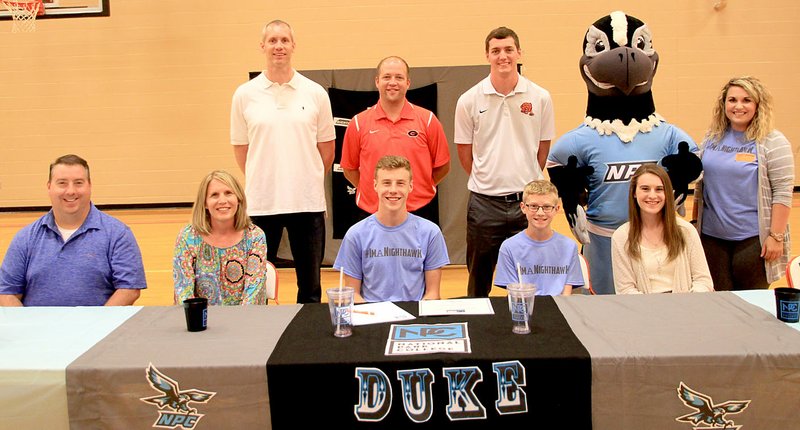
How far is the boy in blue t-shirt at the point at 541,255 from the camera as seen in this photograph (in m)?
3.22

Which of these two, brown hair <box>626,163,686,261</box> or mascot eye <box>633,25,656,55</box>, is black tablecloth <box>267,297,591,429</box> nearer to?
brown hair <box>626,163,686,261</box>

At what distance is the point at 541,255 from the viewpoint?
3264 mm

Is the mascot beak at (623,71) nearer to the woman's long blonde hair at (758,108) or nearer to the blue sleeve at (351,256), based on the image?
the woman's long blonde hair at (758,108)

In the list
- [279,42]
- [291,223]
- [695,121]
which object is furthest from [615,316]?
[695,121]

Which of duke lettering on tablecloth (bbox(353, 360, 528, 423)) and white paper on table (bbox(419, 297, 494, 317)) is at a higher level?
white paper on table (bbox(419, 297, 494, 317))

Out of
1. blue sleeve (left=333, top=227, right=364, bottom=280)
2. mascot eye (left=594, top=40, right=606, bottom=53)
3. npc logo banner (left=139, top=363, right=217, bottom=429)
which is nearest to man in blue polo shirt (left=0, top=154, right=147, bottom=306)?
blue sleeve (left=333, top=227, right=364, bottom=280)

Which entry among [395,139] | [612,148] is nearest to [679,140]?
[612,148]

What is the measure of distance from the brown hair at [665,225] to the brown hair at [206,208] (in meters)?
1.75

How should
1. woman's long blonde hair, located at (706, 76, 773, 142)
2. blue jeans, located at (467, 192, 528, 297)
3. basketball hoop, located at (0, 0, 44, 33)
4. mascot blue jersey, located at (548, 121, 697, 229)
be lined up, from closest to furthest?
woman's long blonde hair, located at (706, 76, 773, 142), mascot blue jersey, located at (548, 121, 697, 229), blue jeans, located at (467, 192, 528, 297), basketball hoop, located at (0, 0, 44, 33)

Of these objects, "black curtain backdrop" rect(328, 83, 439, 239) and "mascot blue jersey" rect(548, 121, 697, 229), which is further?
"black curtain backdrop" rect(328, 83, 439, 239)

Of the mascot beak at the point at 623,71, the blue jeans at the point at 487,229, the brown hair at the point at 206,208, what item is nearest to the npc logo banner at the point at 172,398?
the brown hair at the point at 206,208

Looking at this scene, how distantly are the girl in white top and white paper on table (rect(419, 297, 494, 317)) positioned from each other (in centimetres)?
88

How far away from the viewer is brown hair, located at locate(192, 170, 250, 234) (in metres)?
3.04

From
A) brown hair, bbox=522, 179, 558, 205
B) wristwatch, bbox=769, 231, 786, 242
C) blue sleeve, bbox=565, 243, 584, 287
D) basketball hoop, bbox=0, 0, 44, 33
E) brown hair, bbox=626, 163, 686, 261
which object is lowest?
blue sleeve, bbox=565, 243, 584, 287
